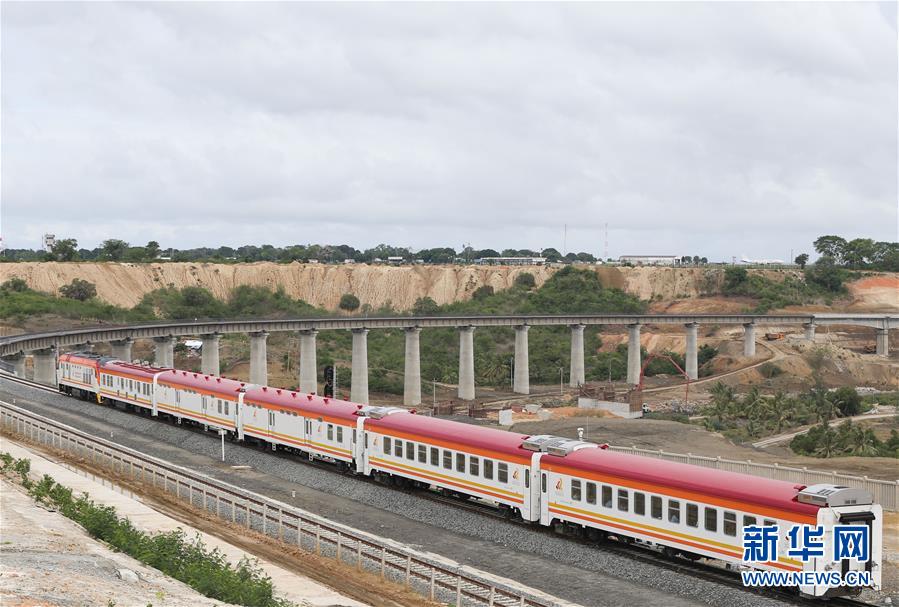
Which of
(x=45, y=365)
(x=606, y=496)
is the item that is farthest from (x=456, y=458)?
(x=45, y=365)

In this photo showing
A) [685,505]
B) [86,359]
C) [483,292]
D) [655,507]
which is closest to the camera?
[685,505]

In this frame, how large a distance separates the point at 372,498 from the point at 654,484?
1423cm

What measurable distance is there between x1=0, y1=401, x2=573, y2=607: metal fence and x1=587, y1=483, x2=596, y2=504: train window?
4475mm

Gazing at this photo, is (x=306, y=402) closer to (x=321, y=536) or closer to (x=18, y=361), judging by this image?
(x=321, y=536)

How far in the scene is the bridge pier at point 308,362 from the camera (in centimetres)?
10281

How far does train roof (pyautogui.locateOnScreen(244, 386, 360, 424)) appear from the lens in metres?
43.9

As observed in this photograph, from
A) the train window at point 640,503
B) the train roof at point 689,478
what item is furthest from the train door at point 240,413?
the train window at point 640,503

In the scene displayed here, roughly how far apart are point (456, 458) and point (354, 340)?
73.3 meters

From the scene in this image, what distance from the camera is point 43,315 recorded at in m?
135

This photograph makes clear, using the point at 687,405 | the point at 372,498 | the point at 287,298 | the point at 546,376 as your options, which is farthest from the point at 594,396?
the point at 287,298

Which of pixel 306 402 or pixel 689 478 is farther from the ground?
pixel 689 478

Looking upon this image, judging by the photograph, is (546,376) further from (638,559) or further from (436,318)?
(638,559)

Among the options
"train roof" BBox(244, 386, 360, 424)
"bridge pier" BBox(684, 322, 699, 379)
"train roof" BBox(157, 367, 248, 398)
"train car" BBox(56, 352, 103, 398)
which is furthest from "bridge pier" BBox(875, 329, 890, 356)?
"train roof" BBox(244, 386, 360, 424)

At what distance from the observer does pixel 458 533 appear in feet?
114
